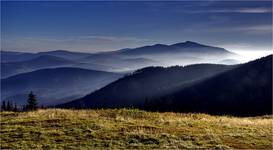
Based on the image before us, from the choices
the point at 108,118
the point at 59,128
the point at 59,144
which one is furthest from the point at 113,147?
the point at 108,118

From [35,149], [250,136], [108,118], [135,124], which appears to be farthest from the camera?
[108,118]

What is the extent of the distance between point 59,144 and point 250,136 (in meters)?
12.7

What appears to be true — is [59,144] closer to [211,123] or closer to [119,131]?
[119,131]

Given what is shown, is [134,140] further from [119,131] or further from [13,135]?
[13,135]

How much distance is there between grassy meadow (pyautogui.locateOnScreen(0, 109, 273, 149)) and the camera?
24511 millimetres

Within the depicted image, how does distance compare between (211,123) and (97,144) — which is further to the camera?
(211,123)

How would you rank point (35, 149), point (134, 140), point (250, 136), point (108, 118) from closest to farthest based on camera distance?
point (35, 149) < point (134, 140) < point (250, 136) < point (108, 118)

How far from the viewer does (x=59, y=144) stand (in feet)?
79.4

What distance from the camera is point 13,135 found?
2642 cm

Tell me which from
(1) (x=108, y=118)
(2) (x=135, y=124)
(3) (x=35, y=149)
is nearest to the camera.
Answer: (3) (x=35, y=149)

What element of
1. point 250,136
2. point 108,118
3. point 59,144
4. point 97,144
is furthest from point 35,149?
point 250,136

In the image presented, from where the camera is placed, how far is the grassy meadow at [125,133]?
24.5m

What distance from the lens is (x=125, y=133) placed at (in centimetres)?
2702

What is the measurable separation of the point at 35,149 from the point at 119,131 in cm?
663
